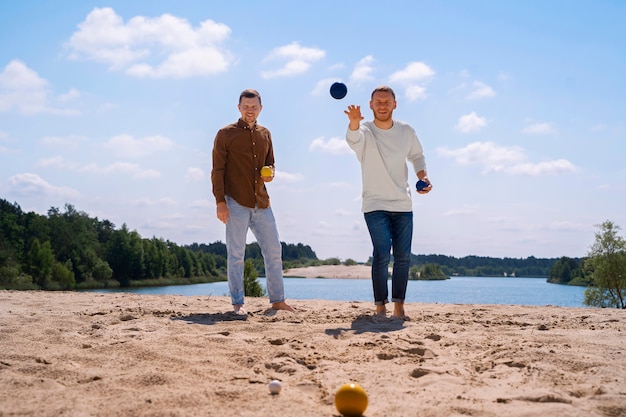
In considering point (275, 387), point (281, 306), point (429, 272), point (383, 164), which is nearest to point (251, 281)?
point (281, 306)

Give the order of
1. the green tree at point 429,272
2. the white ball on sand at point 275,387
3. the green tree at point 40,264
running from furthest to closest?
A: 1. the green tree at point 429,272
2. the green tree at point 40,264
3. the white ball on sand at point 275,387

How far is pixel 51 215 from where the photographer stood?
197 feet

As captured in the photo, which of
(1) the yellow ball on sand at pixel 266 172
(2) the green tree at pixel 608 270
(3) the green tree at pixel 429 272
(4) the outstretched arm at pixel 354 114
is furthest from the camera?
(3) the green tree at pixel 429 272

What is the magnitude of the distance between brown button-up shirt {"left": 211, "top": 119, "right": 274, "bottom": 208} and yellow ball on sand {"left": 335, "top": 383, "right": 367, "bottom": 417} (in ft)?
12.3

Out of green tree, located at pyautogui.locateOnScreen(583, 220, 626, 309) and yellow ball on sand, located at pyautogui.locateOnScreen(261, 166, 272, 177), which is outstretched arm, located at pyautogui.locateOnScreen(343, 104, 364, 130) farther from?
green tree, located at pyautogui.locateOnScreen(583, 220, 626, 309)

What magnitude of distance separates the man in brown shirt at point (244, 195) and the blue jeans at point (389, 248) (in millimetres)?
1129

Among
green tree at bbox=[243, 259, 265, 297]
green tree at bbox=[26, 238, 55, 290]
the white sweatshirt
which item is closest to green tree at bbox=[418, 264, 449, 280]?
green tree at bbox=[26, 238, 55, 290]

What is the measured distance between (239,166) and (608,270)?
83.2 ft

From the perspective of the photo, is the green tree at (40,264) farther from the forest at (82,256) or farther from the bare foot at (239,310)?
the bare foot at (239,310)

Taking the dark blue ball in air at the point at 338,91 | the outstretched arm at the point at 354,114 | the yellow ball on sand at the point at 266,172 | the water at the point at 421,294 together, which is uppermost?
the dark blue ball in air at the point at 338,91

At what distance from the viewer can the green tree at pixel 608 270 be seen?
83.6 ft

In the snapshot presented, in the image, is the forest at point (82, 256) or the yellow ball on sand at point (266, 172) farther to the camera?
the forest at point (82, 256)

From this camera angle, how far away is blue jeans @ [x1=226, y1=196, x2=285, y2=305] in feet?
19.3

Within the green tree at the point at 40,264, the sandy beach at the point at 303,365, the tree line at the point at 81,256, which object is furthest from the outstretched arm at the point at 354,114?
the green tree at the point at 40,264
